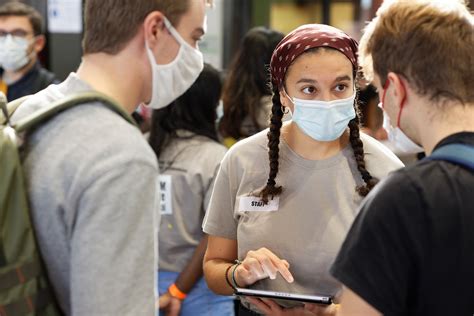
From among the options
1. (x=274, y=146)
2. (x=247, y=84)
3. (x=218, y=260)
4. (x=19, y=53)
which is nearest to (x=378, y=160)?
(x=274, y=146)

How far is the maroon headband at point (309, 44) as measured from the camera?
6.65 ft

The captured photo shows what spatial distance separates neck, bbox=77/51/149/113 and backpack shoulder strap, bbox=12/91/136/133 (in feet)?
0.31

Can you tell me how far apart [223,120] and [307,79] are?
4.61ft

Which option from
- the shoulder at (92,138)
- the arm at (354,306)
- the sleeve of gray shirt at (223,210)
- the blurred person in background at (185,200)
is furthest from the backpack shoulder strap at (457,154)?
the blurred person in background at (185,200)

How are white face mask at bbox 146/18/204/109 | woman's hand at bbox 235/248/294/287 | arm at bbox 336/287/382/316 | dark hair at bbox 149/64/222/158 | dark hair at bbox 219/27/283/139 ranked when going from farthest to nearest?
1. dark hair at bbox 219/27/283/139
2. dark hair at bbox 149/64/222/158
3. woman's hand at bbox 235/248/294/287
4. white face mask at bbox 146/18/204/109
5. arm at bbox 336/287/382/316

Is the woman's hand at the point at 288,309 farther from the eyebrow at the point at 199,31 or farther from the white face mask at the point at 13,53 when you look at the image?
the white face mask at the point at 13,53

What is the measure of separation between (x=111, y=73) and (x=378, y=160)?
37.0 inches

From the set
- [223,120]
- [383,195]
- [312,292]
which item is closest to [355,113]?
[312,292]

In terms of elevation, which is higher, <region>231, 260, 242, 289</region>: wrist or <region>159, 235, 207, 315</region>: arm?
<region>231, 260, 242, 289</region>: wrist

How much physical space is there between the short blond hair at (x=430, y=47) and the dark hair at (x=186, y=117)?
152 centimetres

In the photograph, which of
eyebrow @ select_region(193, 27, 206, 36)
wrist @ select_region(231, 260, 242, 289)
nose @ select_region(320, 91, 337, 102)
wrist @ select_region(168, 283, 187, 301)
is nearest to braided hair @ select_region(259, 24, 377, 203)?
nose @ select_region(320, 91, 337, 102)

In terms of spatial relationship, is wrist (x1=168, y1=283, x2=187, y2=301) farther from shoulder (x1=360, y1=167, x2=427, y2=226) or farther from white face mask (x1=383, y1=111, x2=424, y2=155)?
shoulder (x1=360, y1=167, x2=427, y2=226)

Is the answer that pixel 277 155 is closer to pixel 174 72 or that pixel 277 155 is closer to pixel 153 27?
pixel 174 72

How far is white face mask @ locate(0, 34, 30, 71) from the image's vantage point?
13.0ft
